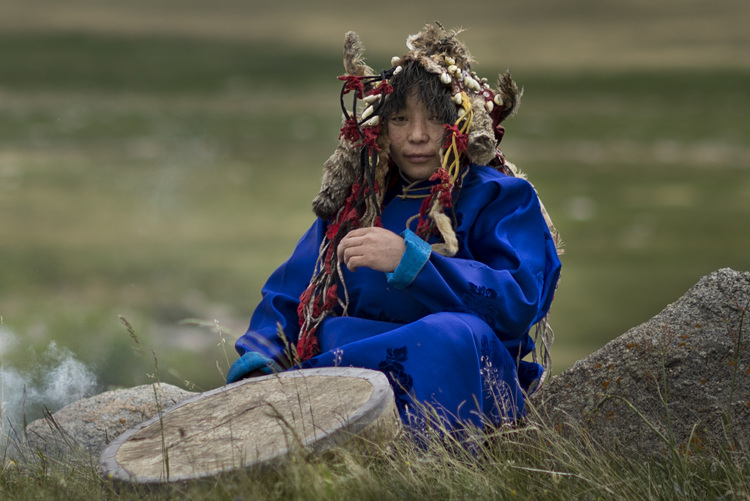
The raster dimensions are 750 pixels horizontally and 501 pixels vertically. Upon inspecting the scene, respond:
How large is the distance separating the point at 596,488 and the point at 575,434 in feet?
2.31

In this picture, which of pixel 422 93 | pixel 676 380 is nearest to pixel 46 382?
pixel 422 93

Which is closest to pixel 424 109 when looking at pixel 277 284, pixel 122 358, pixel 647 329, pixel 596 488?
pixel 277 284

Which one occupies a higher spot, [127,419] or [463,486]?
[463,486]

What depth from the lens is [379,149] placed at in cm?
407

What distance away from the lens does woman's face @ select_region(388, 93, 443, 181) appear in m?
4.01

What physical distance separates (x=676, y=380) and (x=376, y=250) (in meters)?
1.41

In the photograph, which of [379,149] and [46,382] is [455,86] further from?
[46,382]

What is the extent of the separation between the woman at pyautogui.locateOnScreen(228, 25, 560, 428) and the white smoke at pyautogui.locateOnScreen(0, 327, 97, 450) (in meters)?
1.75

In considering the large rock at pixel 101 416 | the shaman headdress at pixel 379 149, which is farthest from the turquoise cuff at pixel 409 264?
the large rock at pixel 101 416

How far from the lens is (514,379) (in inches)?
157

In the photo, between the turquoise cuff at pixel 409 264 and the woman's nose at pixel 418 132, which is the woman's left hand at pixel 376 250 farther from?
the woman's nose at pixel 418 132

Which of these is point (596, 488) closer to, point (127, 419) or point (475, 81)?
point (475, 81)

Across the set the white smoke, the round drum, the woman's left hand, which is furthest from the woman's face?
the white smoke

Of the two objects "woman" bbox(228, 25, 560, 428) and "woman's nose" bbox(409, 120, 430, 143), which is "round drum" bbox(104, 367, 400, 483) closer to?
"woman" bbox(228, 25, 560, 428)
